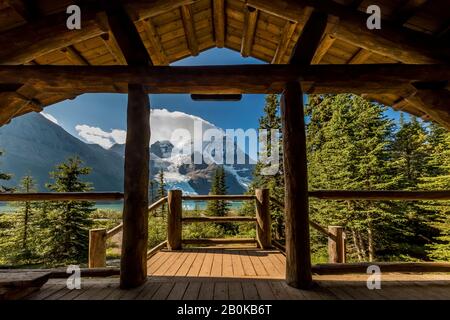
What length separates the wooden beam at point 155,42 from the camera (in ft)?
12.1

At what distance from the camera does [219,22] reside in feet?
14.0

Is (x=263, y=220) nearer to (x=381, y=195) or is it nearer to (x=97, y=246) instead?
(x=381, y=195)

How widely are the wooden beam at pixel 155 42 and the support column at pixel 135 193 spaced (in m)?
1.25

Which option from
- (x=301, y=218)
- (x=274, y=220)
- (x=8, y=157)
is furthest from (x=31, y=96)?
(x=8, y=157)

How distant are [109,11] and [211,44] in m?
2.41

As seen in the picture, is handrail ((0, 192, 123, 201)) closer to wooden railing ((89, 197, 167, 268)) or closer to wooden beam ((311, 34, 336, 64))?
wooden railing ((89, 197, 167, 268))

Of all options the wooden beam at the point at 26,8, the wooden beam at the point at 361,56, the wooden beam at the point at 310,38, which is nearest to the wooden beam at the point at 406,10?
the wooden beam at the point at 361,56

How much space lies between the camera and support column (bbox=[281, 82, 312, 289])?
2848mm

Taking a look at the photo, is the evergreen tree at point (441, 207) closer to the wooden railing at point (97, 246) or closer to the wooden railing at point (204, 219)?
the wooden railing at point (204, 219)

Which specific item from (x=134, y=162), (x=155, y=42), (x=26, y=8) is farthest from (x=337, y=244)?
(x=26, y=8)

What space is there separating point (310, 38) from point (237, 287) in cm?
330

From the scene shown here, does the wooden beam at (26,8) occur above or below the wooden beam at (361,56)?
above

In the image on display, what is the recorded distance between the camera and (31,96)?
341 cm

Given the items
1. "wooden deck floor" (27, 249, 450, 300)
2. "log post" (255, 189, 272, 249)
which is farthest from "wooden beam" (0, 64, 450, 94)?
"log post" (255, 189, 272, 249)
